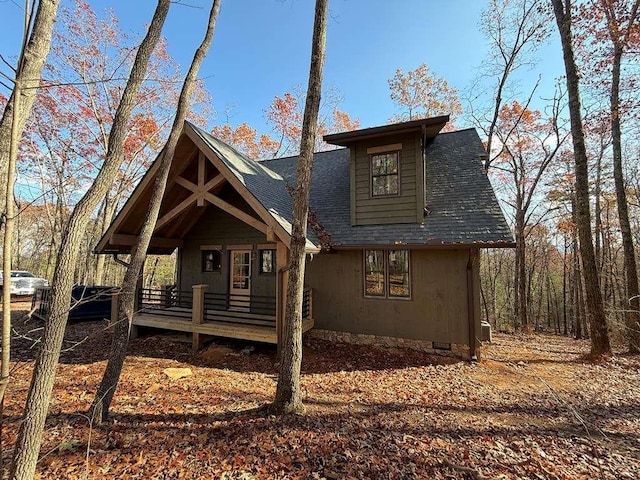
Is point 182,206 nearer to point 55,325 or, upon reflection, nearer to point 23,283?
point 55,325

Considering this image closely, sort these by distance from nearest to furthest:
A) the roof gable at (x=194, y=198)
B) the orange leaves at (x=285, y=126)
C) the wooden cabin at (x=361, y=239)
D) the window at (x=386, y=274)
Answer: the roof gable at (x=194, y=198) < the wooden cabin at (x=361, y=239) < the window at (x=386, y=274) < the orange leaves at (x=285, y=126)

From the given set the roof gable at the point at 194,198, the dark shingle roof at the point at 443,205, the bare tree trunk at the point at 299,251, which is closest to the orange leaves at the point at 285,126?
the dark shingle roof at the point at 443,205

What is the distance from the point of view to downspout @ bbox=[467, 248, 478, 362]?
7.17 meters

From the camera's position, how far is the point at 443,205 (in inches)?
328

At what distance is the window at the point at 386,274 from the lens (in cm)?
810

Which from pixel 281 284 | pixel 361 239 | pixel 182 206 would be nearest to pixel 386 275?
pixel 361 239

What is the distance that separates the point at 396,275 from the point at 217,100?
18.0 metres

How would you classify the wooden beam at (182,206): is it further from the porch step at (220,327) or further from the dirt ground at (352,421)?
the dirt ground at (352,421)

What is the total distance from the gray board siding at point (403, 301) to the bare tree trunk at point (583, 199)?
3127 mm

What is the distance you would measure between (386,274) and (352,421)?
4523mm

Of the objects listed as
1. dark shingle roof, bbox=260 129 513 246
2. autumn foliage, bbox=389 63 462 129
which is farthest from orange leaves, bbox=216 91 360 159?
dark shingle roof, bbox=260 129 513 246

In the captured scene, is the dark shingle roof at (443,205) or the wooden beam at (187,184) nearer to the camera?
the dark shingle roof at (443,205)

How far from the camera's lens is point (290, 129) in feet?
72.0

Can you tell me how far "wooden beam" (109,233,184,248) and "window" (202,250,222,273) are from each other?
3.24 ft
